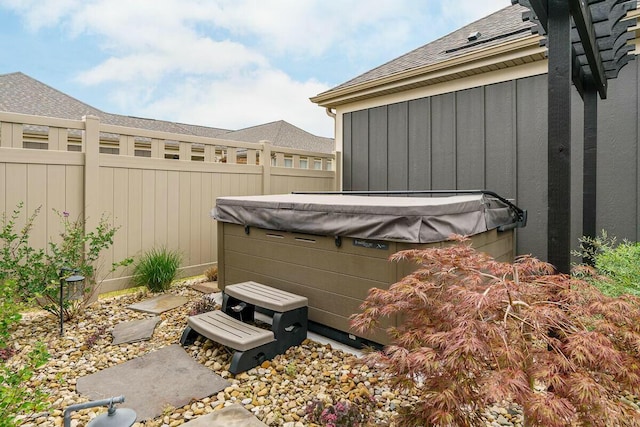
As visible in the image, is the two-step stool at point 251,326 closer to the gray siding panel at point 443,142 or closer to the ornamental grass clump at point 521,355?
the ornamental grass clump at point 521,355

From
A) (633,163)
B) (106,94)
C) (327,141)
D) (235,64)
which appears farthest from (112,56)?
(633,163)

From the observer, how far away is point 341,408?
198 cm

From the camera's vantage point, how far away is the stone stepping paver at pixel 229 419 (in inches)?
78.0

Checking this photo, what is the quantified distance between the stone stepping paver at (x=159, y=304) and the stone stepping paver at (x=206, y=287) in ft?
1.08

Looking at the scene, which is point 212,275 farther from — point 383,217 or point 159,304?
point 383,217

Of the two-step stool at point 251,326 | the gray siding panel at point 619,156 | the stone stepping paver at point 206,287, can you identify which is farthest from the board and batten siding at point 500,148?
the two-step stool at point 251,326

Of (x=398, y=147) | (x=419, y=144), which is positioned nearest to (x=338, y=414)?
(x=419, y=144)

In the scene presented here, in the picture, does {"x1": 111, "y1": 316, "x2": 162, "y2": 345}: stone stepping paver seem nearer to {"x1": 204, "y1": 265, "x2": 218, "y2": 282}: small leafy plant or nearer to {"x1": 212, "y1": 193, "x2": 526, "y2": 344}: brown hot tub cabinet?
{"x1": 212, "y1": 193, "x2": 526, "y2": 344}: brown hot tub cabinet

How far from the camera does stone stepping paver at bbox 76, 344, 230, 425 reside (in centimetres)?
224

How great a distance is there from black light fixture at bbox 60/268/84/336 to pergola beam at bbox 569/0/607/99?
13.7 feet

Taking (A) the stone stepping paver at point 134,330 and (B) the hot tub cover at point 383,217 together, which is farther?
(A) the stone stepping paver at point 134,330

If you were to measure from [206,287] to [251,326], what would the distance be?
2.03 meters

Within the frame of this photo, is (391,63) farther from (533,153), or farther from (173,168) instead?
(173,168)

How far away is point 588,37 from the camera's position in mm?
2486
